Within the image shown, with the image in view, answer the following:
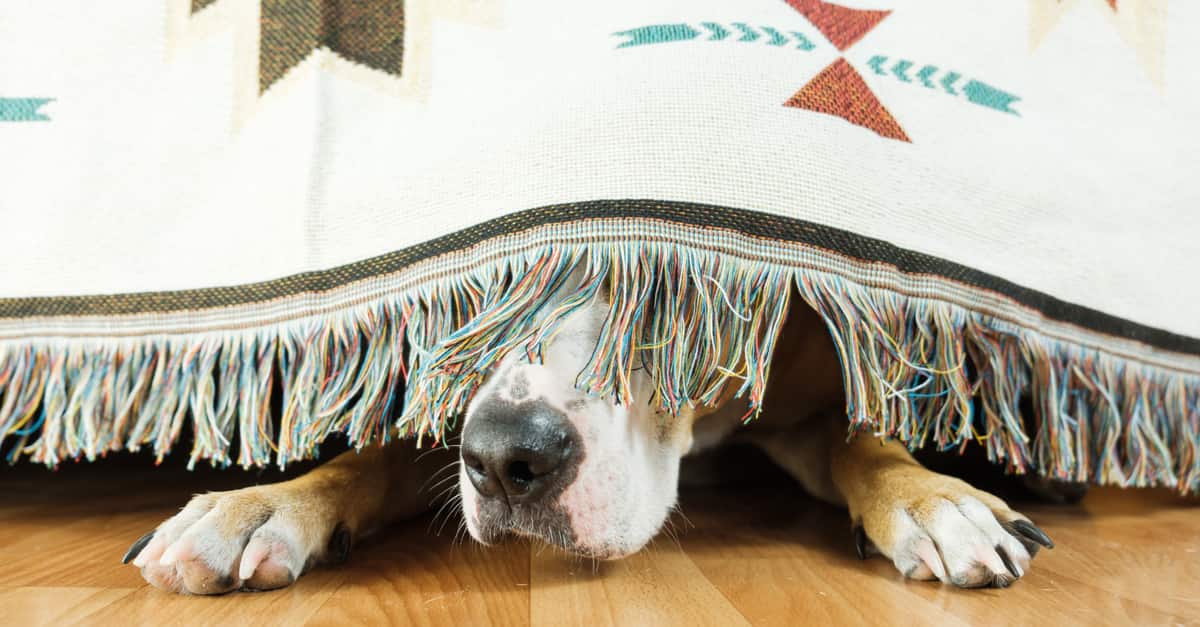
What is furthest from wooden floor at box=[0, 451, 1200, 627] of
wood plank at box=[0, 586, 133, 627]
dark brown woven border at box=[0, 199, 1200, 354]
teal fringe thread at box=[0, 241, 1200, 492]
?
dark brown woven border at box=[0, 199, 1200, 354]

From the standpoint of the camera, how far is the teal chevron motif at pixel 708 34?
976mm

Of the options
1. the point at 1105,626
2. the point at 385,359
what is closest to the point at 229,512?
the point at 385,359

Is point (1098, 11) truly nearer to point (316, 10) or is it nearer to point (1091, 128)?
point (1091, 128)

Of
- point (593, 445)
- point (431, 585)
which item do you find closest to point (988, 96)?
point (593, 445)

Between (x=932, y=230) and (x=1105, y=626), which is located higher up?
(x=932, y=230)

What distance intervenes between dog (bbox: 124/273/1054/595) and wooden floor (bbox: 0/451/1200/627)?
0.09ft

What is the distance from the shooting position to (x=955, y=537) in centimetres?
83

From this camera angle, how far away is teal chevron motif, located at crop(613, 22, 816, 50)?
0.98m

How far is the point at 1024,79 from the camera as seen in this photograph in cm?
112

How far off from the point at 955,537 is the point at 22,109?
3.92 feet

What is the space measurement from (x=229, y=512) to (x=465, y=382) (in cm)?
26

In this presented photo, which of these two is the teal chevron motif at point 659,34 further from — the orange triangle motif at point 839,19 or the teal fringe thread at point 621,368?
the teal fringe thread at point 621,368

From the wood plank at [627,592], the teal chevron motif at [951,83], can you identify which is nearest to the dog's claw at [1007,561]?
the wood plank at [627,592]

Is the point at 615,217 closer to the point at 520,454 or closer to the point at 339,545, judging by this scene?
the point at 520,454
